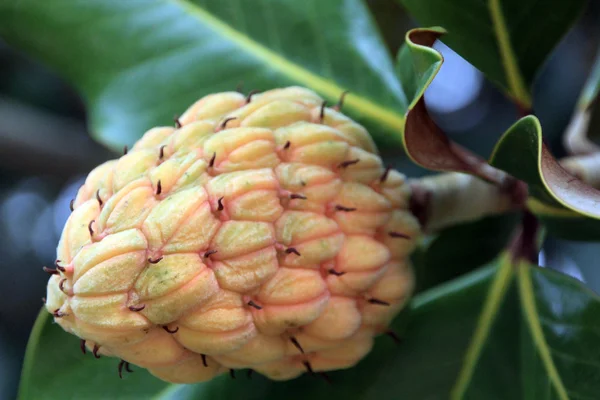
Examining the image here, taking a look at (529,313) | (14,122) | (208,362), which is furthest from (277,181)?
(14,122)

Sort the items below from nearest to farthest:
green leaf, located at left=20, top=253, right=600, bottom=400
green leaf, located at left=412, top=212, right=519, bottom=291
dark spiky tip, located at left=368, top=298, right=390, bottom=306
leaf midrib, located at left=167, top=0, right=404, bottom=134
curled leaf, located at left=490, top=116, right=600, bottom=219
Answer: curled leaf, located at left=490, top=116, right=600, bottom=219 < dark spiky tip, located at left=368, top=298, right=390, bottom=306 < green leaf, located at left=20, top=253, right=600, bottom=400 < leaf midrib, located at left=167, top=0, right=404, bottom=134 < green leaf, located at left=412, top=212, right=519, bottom=291

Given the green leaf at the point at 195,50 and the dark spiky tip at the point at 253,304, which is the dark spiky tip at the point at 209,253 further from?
the green leaf at the point at 195,50

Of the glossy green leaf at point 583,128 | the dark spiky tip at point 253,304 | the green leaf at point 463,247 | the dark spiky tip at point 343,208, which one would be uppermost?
the dark spiky tip at point 343,208

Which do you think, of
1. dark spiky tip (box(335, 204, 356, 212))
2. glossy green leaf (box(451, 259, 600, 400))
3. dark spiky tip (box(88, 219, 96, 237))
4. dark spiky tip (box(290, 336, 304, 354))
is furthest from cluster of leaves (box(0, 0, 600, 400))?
dark spiky tip (box(88, 219, 96, 237))

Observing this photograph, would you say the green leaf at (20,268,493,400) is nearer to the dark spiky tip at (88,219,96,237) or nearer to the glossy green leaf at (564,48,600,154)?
the dark spiky tip at (88,219,96,237)

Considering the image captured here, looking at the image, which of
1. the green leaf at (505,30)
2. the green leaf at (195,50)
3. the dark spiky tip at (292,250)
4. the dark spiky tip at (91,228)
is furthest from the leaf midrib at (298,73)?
the dark spiky tip at (91,228)

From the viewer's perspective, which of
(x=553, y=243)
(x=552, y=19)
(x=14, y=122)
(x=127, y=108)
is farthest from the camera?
(x=553, y=243)

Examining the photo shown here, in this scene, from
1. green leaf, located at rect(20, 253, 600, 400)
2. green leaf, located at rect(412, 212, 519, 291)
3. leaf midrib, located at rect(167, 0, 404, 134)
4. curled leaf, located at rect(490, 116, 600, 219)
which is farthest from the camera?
green leaf, located at rect(412, 212, 519, 291)

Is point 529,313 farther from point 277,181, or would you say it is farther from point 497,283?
point 277,181
